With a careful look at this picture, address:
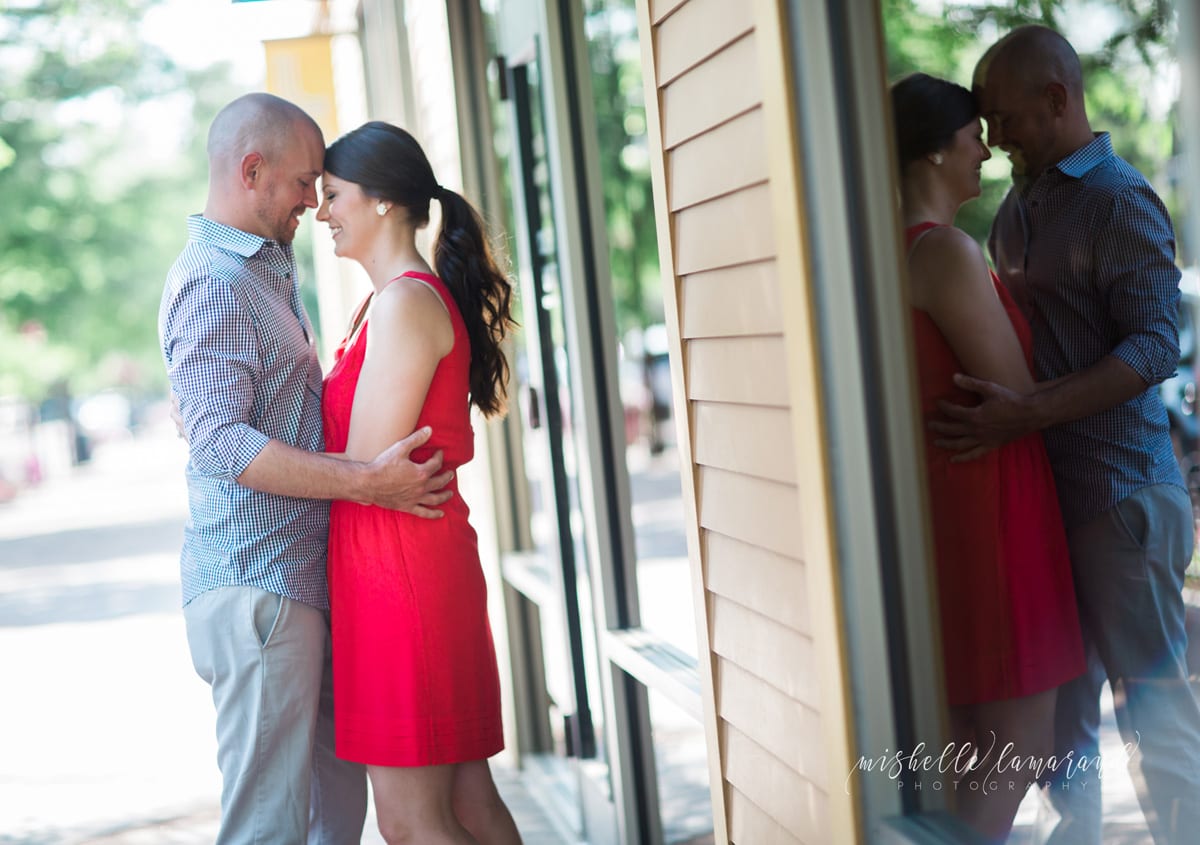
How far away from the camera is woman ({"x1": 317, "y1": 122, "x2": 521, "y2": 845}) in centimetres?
267

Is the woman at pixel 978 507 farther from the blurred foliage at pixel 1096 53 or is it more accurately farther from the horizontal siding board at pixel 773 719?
the horizontal siding board at pixel 773 719

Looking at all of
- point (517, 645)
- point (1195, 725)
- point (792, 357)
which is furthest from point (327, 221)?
point (517, 645)

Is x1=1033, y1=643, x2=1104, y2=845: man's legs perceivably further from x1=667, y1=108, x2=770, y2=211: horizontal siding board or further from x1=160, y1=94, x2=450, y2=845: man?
x1=160, y1=94, x2=450, y2=845: man

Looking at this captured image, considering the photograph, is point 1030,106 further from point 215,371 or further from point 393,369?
point 215,371

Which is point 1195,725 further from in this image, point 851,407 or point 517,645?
point 517,645

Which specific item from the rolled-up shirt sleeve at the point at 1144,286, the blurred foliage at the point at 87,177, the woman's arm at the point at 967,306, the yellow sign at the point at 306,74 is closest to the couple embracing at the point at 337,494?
the woman's arm at the point at 967,306

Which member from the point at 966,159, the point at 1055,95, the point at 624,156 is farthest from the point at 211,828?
the point at 624,156

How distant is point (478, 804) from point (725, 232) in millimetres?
1464

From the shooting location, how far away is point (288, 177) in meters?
2.86

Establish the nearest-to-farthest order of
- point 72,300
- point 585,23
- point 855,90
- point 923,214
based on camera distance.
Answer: point 855,90, point 923,214, point 585,23, point 72,300

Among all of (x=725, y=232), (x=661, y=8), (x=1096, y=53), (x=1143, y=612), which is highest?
(x=661, y=8)

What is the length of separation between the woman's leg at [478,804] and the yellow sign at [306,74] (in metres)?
4.34

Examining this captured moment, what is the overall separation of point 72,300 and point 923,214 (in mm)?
22925

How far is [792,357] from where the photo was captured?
1915mm
